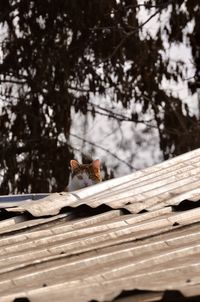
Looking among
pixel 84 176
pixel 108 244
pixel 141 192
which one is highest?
pixel 84 176

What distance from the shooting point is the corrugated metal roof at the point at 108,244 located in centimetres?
270

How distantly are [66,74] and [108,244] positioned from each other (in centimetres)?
1202

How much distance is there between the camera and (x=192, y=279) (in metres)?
2.75

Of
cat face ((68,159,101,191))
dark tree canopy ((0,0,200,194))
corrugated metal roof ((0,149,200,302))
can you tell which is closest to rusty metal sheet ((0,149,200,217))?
corrugated metal roof ((0,149,200,302))

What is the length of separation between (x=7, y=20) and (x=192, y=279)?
1349cm

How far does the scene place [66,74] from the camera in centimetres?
1537

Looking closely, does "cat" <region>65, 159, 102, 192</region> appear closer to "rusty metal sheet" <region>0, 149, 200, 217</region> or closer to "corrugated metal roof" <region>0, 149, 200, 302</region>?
"rusty metal sheet" <region>0, 149, 200, 217</region>

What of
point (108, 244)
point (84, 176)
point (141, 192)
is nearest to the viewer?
point (108, 244)

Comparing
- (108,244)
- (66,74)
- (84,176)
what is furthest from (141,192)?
(66,74)

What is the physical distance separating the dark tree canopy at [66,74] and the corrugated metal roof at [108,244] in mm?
10324

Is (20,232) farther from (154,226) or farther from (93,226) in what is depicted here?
(154,226)

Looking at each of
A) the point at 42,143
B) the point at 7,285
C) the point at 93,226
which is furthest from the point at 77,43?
the point at 7,285

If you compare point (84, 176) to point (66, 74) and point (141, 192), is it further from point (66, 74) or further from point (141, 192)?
point (66, 74)

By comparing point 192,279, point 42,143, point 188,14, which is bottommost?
point 192,279
